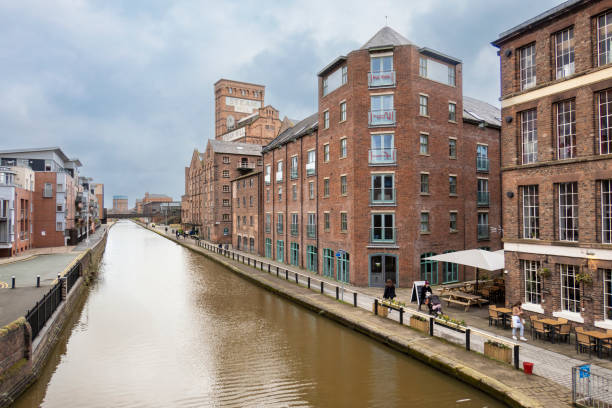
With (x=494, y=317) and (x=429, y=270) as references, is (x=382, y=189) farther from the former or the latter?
(x=494, y=317)

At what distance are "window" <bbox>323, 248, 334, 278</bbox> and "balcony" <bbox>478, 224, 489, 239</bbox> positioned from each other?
10804 mm

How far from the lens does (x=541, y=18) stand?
541 inches

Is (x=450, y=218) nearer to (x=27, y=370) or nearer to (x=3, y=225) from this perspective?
(x=27, y=370)

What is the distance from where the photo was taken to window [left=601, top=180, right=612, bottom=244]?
11.8 metres

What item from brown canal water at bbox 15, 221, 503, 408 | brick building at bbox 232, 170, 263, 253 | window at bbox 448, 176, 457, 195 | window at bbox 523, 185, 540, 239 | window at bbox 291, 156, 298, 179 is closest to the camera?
brown canal water at bbox 15, 221, 503, 408

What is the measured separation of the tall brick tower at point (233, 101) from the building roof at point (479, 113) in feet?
245

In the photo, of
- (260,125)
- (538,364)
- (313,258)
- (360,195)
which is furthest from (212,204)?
(538,364)

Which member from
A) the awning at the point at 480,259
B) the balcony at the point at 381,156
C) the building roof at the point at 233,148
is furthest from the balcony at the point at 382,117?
the building roof at the point at 233,148

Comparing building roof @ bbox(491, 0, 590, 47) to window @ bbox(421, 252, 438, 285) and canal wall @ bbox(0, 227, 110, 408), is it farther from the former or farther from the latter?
canal wall @ bbox(0, 227, 110, 408)

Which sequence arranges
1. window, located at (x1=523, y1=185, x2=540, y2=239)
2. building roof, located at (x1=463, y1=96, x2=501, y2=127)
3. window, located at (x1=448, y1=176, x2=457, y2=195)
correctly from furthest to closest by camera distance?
building roof, located at (x1=463, y1=96, x2=501, y2=127), window, located at (x1=448, y1=176, x2=457, y2=195), window, located at (x1=523, y1=185, x2=540, y2=239)

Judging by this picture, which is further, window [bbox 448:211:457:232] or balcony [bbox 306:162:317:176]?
balcony [bbox 306:162:317:176]

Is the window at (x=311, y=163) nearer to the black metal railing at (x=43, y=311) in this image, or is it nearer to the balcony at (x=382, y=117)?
the balcony at (x=382, y=117)

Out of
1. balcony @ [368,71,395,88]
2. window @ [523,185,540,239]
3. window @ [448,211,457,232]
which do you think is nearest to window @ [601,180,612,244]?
window @ [523,185,540,239]

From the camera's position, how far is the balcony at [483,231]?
26.8 meters
